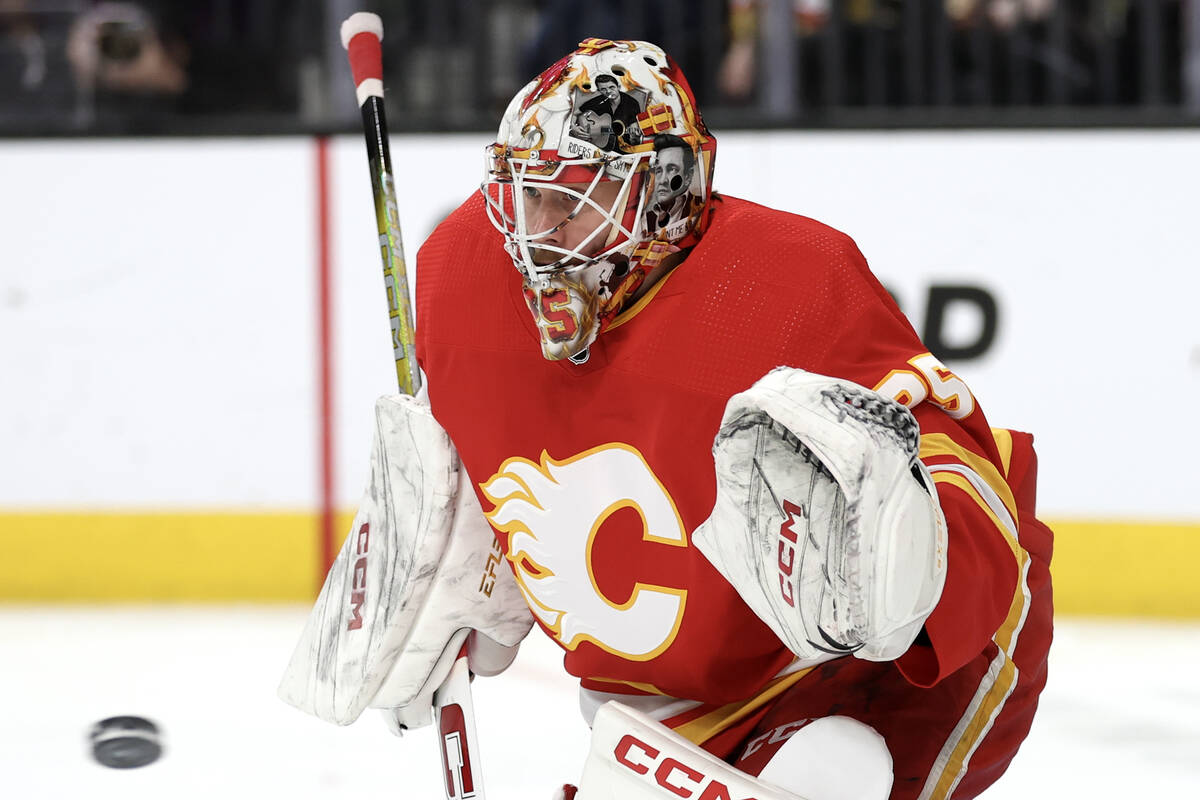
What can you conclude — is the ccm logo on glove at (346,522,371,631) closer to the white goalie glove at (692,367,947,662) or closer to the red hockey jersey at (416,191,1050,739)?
the red hockey jersey at (416,191,1050,739)

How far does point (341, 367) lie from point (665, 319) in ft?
7.21

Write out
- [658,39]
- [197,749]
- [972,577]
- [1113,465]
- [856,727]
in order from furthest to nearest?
[658,39] → [1113,465] → [197,749] → [856,727] → [972,577]

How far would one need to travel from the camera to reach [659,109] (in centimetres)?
141

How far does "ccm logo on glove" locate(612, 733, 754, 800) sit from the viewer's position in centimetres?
134

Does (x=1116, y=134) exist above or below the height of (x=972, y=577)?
above

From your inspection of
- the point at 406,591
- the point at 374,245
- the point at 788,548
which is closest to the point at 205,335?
the point at 374,245

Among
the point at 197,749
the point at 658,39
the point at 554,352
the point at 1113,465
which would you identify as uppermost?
the point at 658,39

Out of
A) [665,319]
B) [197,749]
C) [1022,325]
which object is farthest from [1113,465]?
[665,319]

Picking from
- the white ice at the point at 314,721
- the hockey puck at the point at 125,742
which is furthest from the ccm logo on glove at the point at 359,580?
the hockey puck at the point at 125,742

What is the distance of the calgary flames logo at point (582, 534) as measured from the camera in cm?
144

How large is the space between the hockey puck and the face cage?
4.57 feet

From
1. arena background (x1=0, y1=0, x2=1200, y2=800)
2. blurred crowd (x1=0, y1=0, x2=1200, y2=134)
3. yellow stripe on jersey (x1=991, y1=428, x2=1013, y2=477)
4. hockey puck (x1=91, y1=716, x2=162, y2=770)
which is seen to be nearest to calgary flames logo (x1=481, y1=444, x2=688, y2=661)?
yellow stripe on jersey (x1=991, y1=428, x2=1013, y2=477)

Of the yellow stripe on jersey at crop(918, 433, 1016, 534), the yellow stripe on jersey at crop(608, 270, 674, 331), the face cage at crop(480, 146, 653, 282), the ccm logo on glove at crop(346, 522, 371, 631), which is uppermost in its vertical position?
the face cage at crop(480, 146, 653, 282)

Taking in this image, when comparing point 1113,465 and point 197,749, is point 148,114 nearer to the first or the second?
point 197,749
